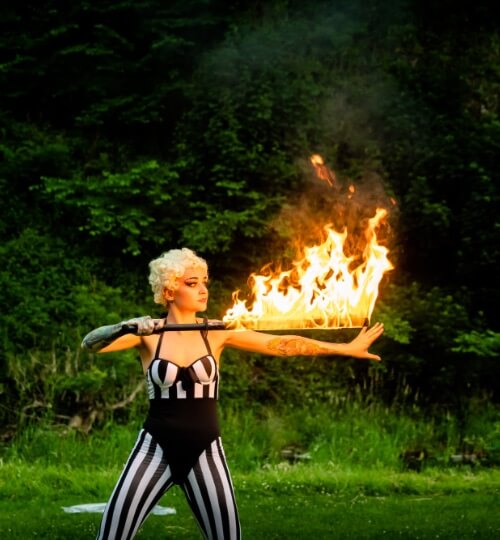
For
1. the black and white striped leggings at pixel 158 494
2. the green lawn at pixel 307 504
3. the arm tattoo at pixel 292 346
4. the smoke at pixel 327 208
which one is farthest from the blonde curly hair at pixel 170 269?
the smoke at pixel 327 208

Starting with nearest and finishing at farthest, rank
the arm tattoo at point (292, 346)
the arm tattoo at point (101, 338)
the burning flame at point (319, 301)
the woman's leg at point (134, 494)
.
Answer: the woman's leg at point (134, 494), the arm tattoo at point (101, 338), the burning flame at point (319, 301), the arm tattoo at point (292, 346)

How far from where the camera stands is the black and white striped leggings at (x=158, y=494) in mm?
5145

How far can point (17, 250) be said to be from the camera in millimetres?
15156

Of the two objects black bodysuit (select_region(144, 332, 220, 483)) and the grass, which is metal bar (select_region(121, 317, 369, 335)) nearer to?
black bodysuit (select_region(144, 332, 220, 483))

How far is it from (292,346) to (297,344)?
3 centimetres

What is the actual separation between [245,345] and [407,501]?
468cm

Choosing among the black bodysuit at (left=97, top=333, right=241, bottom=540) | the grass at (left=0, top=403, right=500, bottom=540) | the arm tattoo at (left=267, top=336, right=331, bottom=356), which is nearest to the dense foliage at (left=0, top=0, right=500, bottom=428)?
the grass at (left=0, top=403, right=500, bottom=540)

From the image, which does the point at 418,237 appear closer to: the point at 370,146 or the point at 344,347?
the point at 370,146

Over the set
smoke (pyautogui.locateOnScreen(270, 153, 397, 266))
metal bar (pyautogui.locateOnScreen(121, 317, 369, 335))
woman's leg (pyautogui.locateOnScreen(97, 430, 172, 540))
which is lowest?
woman's leg (pyautogui.locateOnScreen(97, 430, 172, 540))

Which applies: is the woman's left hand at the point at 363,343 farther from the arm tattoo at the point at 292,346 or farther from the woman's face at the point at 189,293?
the woman's face at the point at 189,293

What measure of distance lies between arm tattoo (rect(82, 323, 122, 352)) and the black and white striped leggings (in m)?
0.59

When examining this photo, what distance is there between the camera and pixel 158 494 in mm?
5242

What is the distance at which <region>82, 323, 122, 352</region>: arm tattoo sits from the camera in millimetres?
5445

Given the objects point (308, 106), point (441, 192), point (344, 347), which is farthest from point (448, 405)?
point (344, 347)
